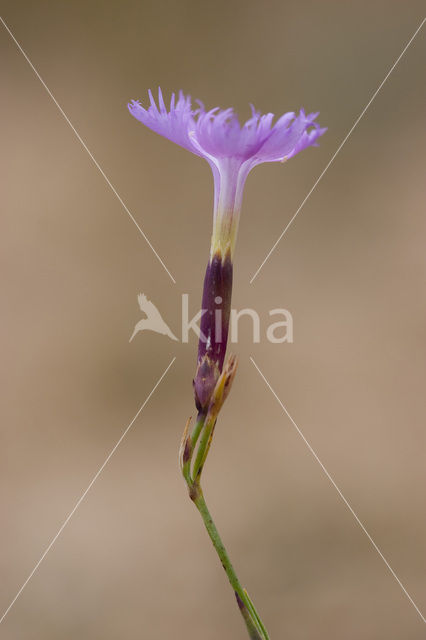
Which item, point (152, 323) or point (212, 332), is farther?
point (152, 323)

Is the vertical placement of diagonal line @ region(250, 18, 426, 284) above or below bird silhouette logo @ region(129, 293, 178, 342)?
above

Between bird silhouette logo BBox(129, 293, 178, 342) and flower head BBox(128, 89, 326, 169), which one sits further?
bird silhouette logo BBox(129, 293, 178, 342)

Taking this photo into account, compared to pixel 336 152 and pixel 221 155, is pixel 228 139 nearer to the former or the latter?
pixel 221 155

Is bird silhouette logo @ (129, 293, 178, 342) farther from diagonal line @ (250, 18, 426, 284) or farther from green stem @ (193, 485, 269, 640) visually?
green stem @ (193, 485, 269, 640)

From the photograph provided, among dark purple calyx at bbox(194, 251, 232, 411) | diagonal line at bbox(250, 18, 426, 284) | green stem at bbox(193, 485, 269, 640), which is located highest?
diagonal line at bbox(250, 18, 426, 284)

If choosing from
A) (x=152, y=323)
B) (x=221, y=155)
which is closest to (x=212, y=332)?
(x=221, y=155)

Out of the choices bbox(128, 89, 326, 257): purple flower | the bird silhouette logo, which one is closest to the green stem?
bbox(128, 89, 326, 257): purple flower

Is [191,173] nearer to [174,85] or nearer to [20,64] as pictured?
[174,85]

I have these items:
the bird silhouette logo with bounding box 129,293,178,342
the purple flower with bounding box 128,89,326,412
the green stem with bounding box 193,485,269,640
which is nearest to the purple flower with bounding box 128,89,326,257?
the purple flower with bounding box 128,89,326,412
